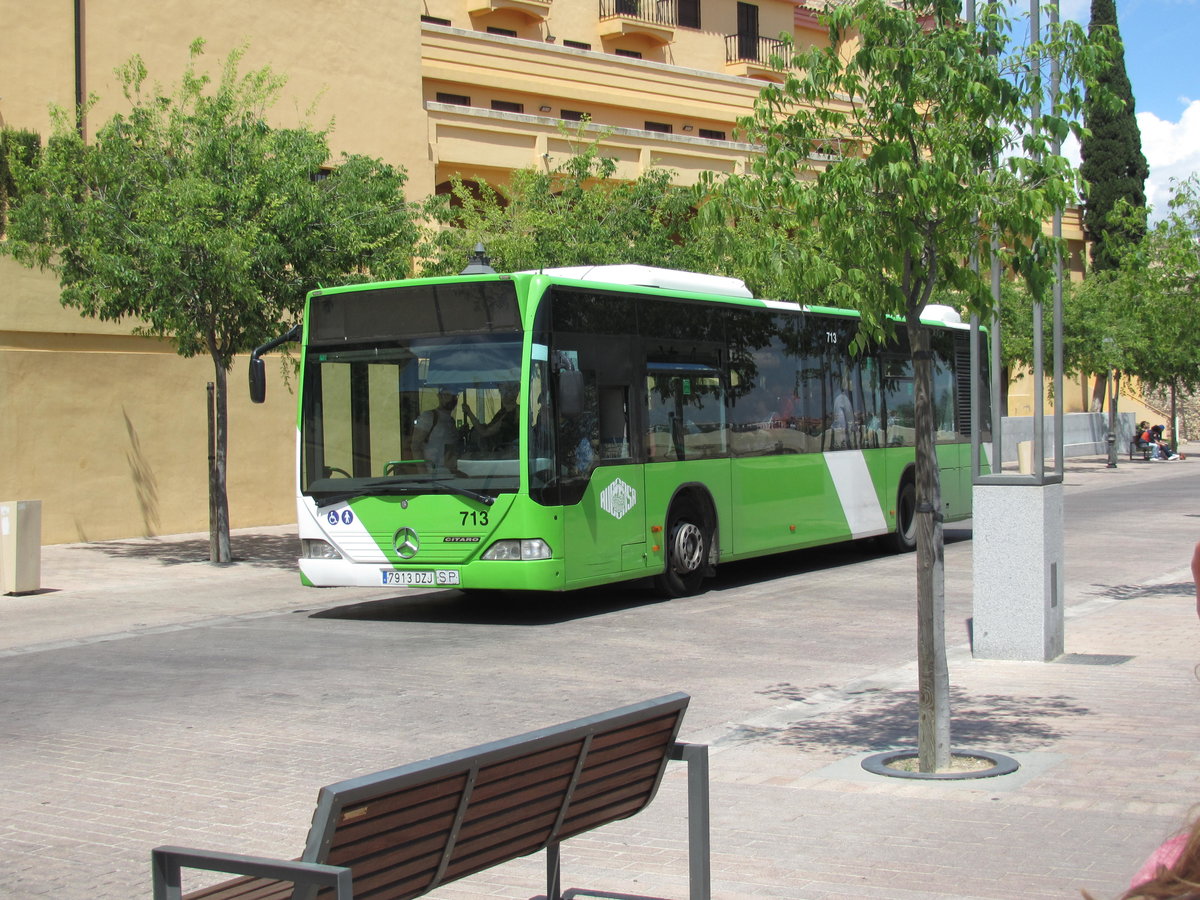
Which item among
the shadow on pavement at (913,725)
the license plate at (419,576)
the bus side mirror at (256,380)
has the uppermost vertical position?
the bus side mirror at (256,380)

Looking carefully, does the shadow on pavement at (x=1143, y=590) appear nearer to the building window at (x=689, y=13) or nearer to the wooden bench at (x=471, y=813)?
the wooden bench at (x=471, y=813)

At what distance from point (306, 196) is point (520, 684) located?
927 centimetres

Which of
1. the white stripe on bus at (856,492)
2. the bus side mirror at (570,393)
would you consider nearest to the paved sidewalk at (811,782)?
the bus side mirror at (570,393)

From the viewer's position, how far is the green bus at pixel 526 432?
1300 cm

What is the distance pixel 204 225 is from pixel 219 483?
3.32m

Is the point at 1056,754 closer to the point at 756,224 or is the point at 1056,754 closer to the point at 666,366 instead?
the point at 756,224

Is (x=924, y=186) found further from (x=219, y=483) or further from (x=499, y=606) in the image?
(x=219, y=483)

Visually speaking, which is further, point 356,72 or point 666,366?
point 356,72

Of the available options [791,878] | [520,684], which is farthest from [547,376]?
[791,878]

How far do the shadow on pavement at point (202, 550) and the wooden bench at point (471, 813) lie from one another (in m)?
14.2

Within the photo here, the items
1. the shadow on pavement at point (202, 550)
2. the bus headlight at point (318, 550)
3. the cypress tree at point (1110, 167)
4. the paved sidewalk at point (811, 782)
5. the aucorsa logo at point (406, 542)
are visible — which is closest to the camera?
the paved sidewalk at point (811, 782)

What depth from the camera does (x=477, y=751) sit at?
161 inches

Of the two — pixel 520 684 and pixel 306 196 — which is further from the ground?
pixel 306 196

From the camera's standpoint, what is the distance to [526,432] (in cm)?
1287
